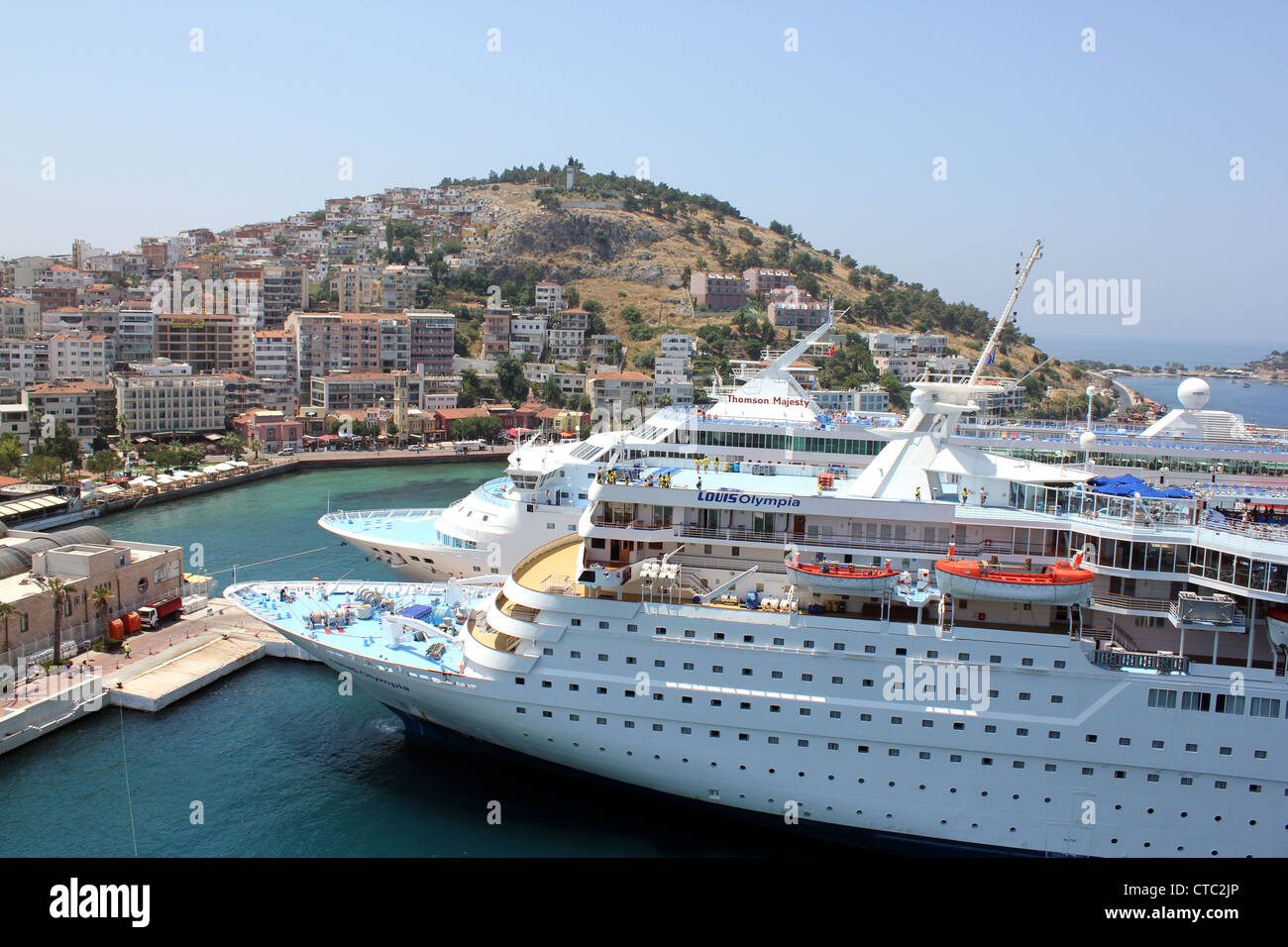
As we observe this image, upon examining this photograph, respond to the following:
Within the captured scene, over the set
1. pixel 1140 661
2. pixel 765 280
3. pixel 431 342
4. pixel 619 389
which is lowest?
pixel 1140 661

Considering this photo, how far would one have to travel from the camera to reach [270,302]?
68375 millimetres

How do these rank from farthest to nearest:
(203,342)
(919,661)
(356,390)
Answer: (203,342) < (356,390) < (919,661)

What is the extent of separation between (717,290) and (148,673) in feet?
215

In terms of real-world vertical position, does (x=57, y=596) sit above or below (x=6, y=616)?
above

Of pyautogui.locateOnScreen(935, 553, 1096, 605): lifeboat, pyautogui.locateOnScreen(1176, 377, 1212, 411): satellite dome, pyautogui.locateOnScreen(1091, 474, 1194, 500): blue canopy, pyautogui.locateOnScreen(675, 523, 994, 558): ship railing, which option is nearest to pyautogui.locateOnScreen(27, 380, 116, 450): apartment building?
pyautogui.locateOnScreen(675, 523, 994, 558): ship railing

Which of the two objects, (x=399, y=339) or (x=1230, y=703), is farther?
(x=399, y=339)

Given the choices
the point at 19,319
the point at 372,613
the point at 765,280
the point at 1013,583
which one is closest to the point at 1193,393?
the point at 1013,583

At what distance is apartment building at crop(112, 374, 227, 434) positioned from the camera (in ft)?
149

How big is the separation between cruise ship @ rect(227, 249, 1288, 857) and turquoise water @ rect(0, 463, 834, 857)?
2.22 ft

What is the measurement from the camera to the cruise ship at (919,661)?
11828mm

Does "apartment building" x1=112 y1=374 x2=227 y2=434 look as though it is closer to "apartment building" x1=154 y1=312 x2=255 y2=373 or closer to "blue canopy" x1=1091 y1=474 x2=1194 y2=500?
"apartment building" x1=154 y1=312 x2=255 y2=373

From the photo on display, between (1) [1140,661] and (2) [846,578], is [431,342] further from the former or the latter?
(1) [1140,661]

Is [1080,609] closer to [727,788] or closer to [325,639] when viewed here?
[727,788]

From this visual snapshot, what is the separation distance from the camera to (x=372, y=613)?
16.2 meters
